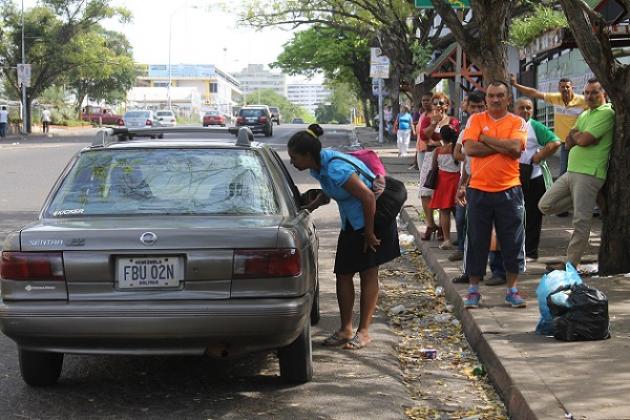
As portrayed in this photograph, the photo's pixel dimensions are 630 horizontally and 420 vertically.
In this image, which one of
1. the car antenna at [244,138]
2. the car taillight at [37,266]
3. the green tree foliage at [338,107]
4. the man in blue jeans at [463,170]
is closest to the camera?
the car taillight at [37,266]

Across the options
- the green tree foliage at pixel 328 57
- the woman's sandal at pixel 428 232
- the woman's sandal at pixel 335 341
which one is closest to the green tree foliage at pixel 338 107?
the green tree foliage at pixel 328 57

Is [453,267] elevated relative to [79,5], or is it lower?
lower

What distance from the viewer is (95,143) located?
6320 millimetres

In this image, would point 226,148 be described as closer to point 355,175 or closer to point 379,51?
point 355,175

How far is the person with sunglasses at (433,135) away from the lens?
35.9 ft

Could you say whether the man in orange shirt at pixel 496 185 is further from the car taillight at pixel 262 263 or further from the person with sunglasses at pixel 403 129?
the person with sunglasses at pixel 403 129

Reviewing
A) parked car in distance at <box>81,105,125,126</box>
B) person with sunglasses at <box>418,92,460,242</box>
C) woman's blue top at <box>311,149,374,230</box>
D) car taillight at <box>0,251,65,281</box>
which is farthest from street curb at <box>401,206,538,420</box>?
parked car in distance at <box>81,105,125,126</box>

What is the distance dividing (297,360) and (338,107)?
162693 millimetres

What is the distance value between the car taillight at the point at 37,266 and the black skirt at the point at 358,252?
213 cm

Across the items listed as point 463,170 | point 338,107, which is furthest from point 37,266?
point 338,107

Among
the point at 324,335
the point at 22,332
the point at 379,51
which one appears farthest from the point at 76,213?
the point at 379,51

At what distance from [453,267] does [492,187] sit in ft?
7.85

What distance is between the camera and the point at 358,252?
6.57 meters

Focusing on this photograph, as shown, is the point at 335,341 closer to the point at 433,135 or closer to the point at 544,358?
the point at 544,358
